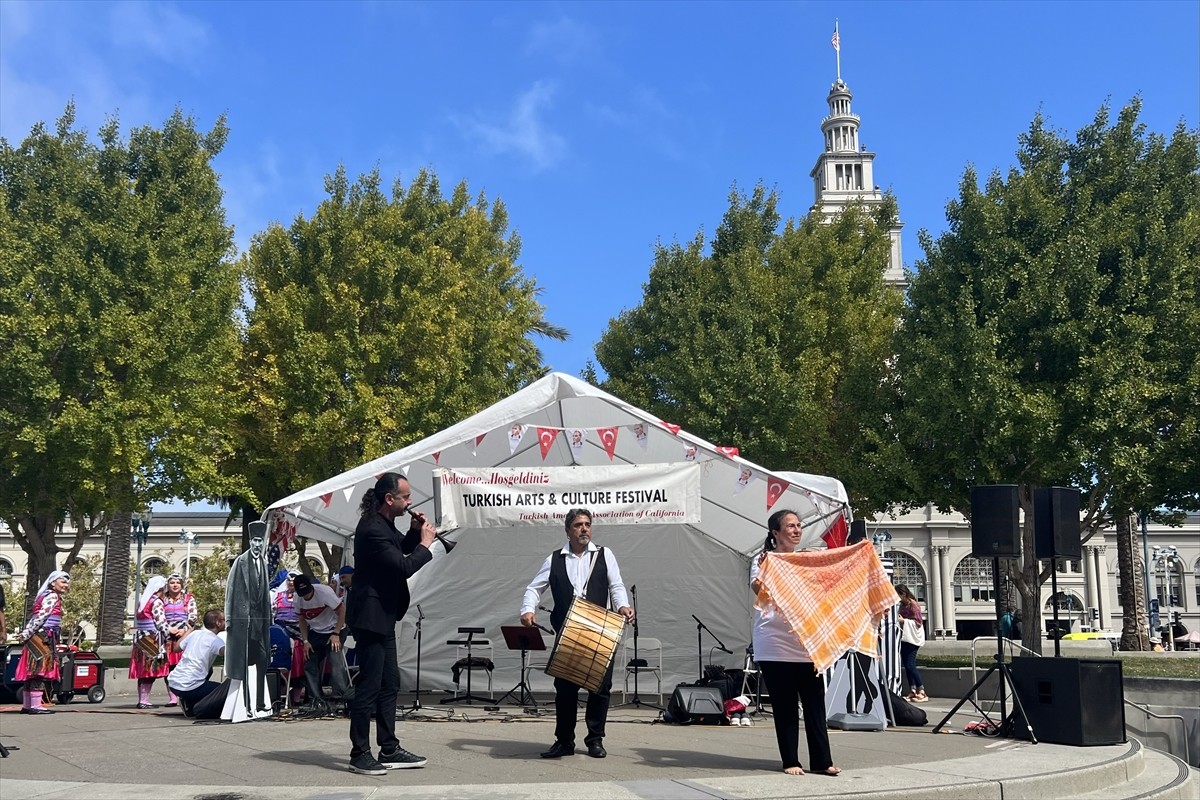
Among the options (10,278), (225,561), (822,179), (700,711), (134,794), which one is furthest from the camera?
(822,179)

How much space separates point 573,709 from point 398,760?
141cm

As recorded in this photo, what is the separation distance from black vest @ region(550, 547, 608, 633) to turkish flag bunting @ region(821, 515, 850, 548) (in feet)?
18.3

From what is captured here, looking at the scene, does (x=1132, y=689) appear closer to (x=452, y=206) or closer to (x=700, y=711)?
(x=700, y=711)

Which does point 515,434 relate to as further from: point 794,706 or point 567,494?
point 794,706

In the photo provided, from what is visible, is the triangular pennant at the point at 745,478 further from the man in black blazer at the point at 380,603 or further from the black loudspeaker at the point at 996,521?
the man in black blazer at the point at 380,603

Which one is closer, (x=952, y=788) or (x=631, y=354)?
(x=952, y=788)

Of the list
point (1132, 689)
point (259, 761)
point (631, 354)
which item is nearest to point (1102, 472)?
point (1132, 689)

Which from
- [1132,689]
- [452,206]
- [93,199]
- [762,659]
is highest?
[452,206]

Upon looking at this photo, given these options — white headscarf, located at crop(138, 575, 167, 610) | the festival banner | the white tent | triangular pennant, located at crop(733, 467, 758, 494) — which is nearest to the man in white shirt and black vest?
the festival banner

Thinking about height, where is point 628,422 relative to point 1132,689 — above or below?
above

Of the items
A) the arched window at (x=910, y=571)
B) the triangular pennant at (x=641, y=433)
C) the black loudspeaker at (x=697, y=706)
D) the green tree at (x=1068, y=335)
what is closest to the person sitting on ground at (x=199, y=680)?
the black loudspeaker at (x=697, y=706)

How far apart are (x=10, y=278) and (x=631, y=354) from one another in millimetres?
18742

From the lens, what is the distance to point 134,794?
6594mm

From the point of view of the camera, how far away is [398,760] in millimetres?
7754
